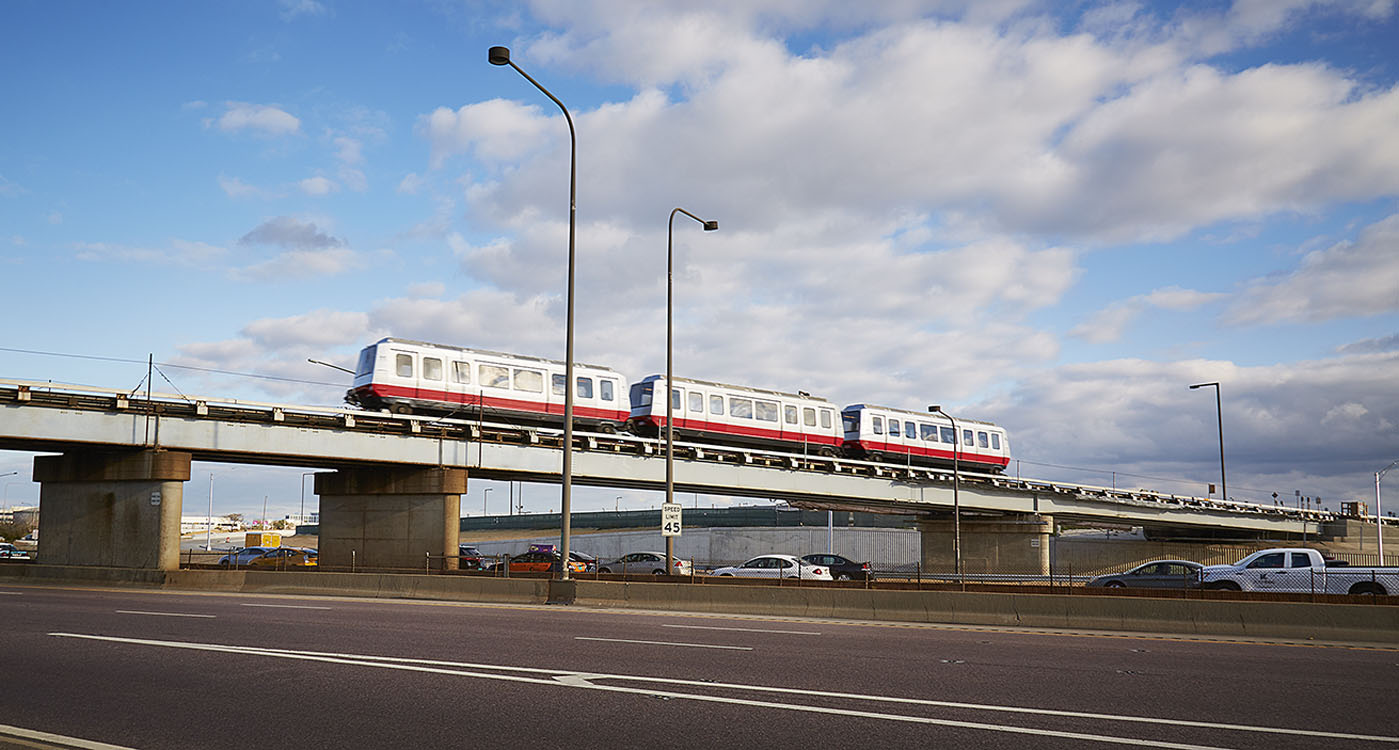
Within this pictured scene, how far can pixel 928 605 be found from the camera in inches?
821

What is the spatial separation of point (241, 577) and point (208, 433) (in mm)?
5952

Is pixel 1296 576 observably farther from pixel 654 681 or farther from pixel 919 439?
pixel 919 439

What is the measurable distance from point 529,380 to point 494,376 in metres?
1.77

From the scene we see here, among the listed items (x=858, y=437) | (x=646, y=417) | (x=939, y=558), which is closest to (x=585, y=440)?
(x=646, y=417)

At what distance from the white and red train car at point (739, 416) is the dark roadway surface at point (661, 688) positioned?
33.5m

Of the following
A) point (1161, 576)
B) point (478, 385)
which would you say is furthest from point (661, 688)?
point (478, 385)

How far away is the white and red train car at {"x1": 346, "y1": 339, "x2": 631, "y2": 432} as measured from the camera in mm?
41031

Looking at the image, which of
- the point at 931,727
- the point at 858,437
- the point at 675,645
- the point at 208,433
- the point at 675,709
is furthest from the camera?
the point at 858,437

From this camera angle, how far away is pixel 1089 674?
11.2 m

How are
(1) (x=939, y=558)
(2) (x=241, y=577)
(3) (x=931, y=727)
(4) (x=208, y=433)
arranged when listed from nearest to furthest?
(3) (x=931, y=727), (2) (x=241, y=577), (4) (x=208, y=433), (1) (x=939, y=558)

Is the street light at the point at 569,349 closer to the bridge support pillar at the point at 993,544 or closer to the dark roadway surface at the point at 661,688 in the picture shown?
the dark roadway surface at the point at 661,688

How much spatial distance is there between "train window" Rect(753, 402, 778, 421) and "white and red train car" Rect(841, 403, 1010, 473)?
613 centimetres

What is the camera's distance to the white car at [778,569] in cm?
3756

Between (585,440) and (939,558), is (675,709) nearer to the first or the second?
(585,440)
